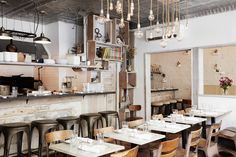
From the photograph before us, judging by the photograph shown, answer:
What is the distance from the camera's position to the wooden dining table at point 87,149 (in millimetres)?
2602

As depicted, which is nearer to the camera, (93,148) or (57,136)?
(93,148)

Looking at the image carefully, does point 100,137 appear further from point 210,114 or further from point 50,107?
point 210,114

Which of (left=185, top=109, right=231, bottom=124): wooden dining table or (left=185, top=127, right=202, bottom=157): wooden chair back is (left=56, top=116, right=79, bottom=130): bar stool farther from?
(left=185, top=109, right=231, bottom=124): wooden dining table

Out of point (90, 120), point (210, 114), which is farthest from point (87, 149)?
point (210, 114)

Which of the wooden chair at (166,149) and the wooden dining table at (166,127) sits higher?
the wooden dining table at (166,127)

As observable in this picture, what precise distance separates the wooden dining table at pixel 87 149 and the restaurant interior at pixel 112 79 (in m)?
0.01

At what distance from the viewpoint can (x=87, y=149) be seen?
2697 mm

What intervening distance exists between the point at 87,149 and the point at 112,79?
4559 mm

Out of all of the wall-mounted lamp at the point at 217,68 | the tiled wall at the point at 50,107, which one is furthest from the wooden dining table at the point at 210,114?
the wall-mounted lamp at the point at 217,68

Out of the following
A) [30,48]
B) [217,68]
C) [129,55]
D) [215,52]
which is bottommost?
[217,68]

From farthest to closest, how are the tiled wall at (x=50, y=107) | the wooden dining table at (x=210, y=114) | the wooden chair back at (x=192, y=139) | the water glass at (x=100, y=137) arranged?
the wooden dining table at (x=210, y=114), the tiled wall at (x=50, y=107), the wooden chair back at (x=192, y=139), the water glass at (x=100, y=137)

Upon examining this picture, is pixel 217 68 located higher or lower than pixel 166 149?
higher

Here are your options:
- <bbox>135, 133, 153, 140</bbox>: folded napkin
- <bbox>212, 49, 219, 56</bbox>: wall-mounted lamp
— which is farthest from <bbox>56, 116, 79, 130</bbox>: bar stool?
<bbox>212, 49, 219, 56</bbox>: wall-mounted lamp

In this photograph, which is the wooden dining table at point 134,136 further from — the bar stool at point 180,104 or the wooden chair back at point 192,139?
the bar stool at point 180,104
